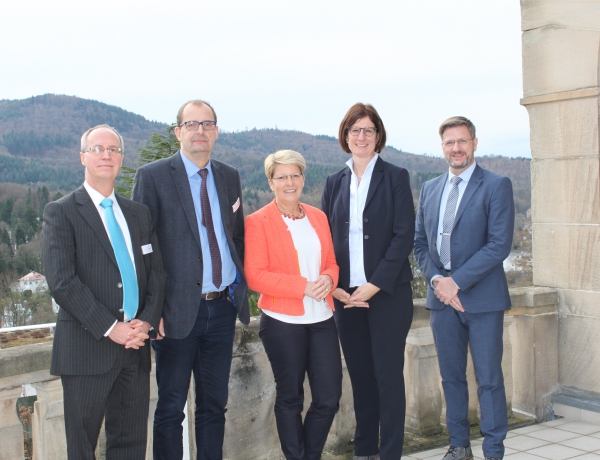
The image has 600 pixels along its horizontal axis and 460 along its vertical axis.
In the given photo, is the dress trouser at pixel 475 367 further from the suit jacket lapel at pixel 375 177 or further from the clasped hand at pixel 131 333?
the clasped hand at pixel 131 333

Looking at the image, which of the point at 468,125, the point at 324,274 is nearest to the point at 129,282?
the point at 324,274

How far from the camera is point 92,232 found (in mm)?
2277

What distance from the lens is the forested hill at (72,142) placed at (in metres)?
54.7

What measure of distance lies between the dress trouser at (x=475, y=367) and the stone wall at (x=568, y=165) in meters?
1.25

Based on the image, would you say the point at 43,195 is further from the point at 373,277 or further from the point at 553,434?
the point at 373,277

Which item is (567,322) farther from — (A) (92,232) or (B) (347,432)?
(A) (92,232)

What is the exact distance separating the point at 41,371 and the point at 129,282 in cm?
64

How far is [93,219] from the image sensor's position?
90.0 inches

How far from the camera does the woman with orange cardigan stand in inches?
107

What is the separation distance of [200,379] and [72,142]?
88.0m

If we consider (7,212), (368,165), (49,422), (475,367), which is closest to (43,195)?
(7,212)

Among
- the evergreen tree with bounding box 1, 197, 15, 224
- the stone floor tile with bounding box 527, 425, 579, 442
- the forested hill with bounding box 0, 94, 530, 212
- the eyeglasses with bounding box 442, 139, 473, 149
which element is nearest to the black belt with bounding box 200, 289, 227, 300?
the eyeglasses with bounding box 442, 139, 473, 149

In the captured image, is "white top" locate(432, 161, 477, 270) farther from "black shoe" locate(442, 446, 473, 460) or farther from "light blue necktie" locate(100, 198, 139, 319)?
"light blue necktie" locate(100, 198, 139, 319)

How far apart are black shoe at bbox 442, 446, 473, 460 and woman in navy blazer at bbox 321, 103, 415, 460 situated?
42 centimetres
